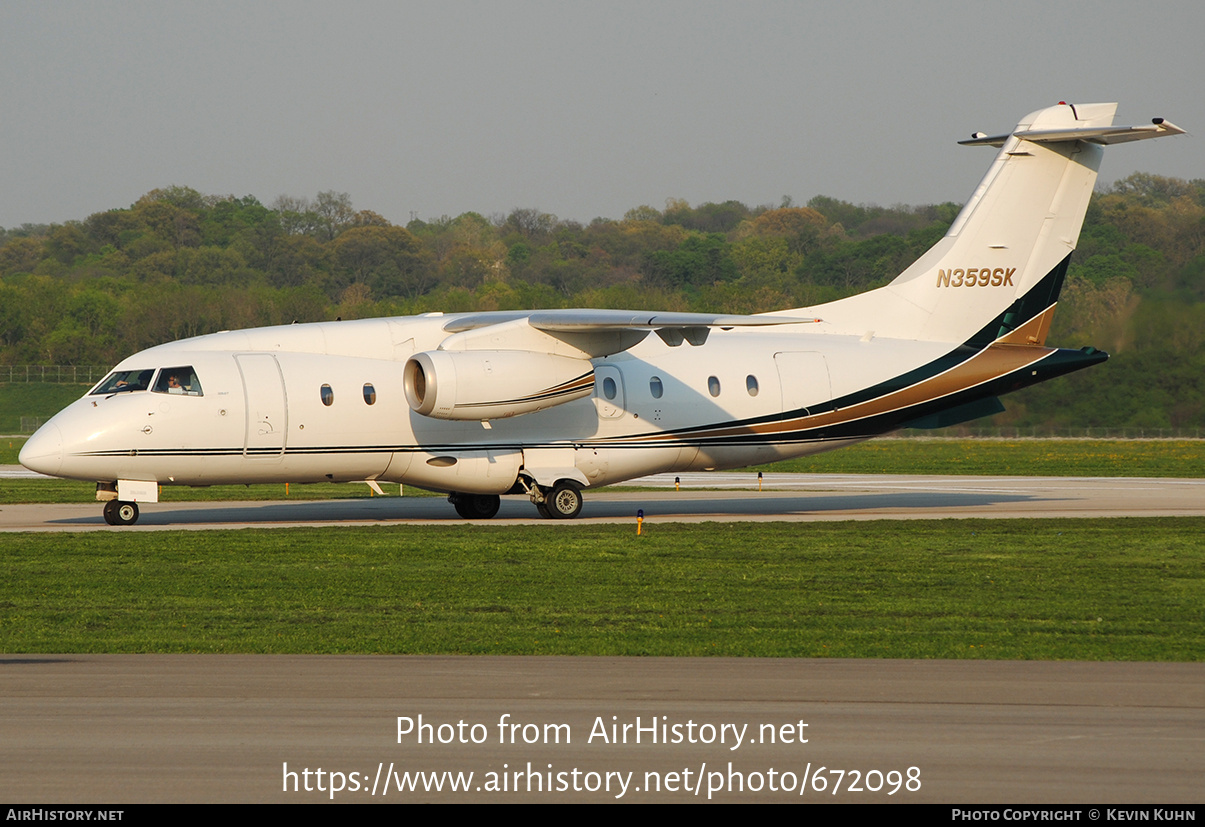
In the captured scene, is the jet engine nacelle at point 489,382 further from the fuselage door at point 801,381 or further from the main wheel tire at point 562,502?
the fuselage door at point 801,381

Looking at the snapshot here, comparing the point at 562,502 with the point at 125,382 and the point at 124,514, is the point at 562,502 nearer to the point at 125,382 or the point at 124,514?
the point at 124,514

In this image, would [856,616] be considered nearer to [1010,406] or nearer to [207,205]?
[1010,406]

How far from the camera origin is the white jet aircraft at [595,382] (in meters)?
25.0

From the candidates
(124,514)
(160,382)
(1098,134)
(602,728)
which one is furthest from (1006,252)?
(602,728)

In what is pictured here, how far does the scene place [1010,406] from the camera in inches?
2416

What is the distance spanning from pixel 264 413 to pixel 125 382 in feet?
8.76

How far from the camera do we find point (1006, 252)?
3000cm

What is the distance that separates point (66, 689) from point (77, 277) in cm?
12872

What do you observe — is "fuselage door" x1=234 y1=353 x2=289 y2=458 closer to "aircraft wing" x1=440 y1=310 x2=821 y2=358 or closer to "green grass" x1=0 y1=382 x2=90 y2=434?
"aircraft wing" x1=440 y1=310 x2=821 y2=358

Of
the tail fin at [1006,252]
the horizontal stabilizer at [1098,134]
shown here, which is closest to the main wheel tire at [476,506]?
the tail fin at [1006,252]

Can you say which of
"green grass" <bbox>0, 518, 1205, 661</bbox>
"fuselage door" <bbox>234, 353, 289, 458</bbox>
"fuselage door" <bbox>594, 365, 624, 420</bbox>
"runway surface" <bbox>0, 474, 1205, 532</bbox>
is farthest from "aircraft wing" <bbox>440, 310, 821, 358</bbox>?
"green grass" <bbox>0, 518, 1205, 661</bbox>

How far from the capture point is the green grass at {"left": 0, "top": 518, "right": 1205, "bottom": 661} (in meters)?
13.3

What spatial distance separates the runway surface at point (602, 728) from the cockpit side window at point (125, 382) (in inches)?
536
